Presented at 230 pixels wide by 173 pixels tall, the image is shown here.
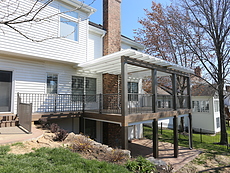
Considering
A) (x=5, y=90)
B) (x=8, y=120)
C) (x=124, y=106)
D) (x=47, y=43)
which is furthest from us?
(x=47, y=43)

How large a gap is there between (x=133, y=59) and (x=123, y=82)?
1331 millimetres

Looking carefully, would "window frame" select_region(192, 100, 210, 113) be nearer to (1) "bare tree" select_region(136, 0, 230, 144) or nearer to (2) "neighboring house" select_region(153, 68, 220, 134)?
(2) "neighboring house" select_region(153, 68, 220, 134)

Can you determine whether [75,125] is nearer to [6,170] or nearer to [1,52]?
[1,52]

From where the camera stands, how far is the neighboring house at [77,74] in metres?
7.66

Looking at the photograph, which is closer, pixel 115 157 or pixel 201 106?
pixel 115 157

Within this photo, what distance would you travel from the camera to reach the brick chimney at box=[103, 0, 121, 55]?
11812 millimetres

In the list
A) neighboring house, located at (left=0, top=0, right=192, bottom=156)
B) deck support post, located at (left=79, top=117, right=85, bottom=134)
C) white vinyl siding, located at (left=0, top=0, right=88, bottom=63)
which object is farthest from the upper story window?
deck support post, located at (left=79, top=117, right=85, bottom=134)

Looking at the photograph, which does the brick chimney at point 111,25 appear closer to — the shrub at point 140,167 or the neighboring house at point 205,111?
the shrub at point 140,167

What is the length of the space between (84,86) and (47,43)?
12.0 feet

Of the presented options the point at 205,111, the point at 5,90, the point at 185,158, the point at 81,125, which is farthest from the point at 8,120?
the point at 205,111

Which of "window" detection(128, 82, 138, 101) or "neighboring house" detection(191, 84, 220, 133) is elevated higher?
"window" detection(128, 82, 138, 101)

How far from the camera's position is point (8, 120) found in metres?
7.57

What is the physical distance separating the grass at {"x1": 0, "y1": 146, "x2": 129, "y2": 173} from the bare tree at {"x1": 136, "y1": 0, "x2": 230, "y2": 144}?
42.4ft

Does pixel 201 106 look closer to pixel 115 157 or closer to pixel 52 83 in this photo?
pixel 52 83
